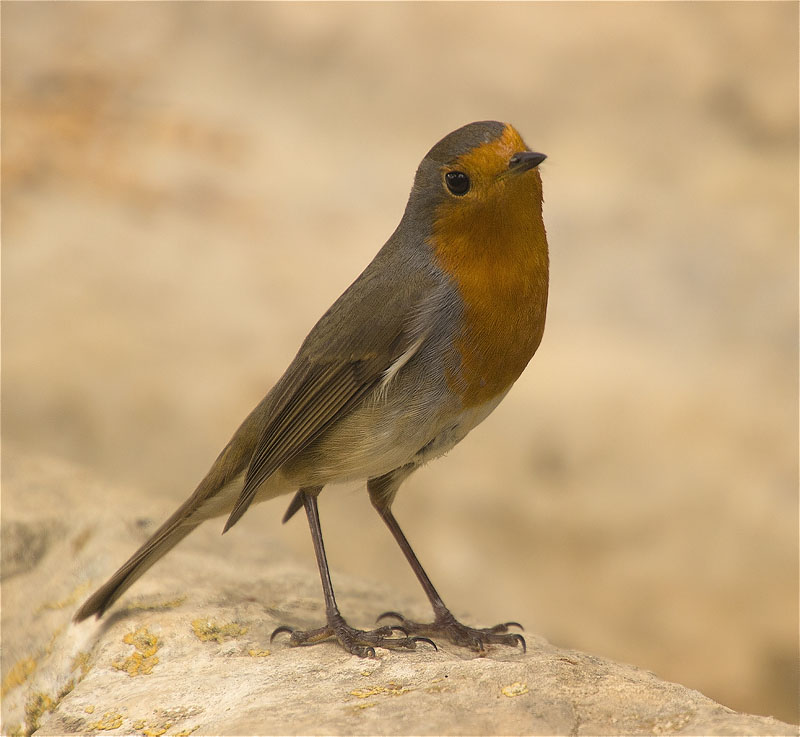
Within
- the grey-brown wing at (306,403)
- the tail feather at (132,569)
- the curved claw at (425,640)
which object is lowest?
the curved claw at (425,640)

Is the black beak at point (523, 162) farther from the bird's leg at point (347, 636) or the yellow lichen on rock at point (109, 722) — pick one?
the yellow lichen on rock at point (109, 722)

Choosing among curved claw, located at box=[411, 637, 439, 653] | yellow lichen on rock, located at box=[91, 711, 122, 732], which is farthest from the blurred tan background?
yellow lichen on rock, located at box=[91, 711, 122, 732]

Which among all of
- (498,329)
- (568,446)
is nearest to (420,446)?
(498,329)

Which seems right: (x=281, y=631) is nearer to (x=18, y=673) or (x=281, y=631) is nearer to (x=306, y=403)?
(x=306, y=403)

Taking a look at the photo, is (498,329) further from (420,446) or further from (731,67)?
(731,67)

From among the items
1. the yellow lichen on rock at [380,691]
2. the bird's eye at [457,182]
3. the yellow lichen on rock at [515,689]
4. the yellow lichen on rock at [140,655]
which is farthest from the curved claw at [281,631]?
the bird's eye at [457,182]

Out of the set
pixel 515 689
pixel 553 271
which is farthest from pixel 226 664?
pixel 553 271
